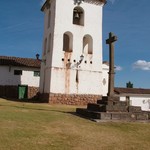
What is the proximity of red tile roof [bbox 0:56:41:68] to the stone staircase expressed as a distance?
1725 cm

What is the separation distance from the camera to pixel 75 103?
1938cm

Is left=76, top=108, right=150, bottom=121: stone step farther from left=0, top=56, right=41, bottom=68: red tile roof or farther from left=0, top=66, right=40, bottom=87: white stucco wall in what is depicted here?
left=0, top=56, right=41, bottom=68: red tile roof

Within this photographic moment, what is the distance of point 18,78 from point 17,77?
0.52 ft

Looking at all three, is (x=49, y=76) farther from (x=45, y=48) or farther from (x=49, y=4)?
(x=49, y=4)

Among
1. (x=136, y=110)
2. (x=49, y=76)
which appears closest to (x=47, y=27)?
(x=49, y=76)

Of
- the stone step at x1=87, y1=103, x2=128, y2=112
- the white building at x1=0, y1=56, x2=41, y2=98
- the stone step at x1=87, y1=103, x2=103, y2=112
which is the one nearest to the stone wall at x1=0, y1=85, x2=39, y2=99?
the white building at x1=0, y1=56, x2=41, y2=98

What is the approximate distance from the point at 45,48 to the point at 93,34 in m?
4.54

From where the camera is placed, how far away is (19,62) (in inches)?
→ 1096

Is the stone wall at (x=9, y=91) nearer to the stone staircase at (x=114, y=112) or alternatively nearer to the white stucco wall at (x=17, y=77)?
the white stucco wall at (x=17, y=77)

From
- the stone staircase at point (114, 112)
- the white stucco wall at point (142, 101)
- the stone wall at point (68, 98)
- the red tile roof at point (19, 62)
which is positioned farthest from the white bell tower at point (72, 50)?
the white stucco wall at point (142, 101)

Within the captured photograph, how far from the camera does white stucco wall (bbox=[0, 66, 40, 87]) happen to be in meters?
26.4

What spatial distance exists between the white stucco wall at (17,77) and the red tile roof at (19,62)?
45 centimetres

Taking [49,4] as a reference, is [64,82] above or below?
below

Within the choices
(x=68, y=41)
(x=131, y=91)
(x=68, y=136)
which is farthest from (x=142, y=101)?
(x=68, y=136)
